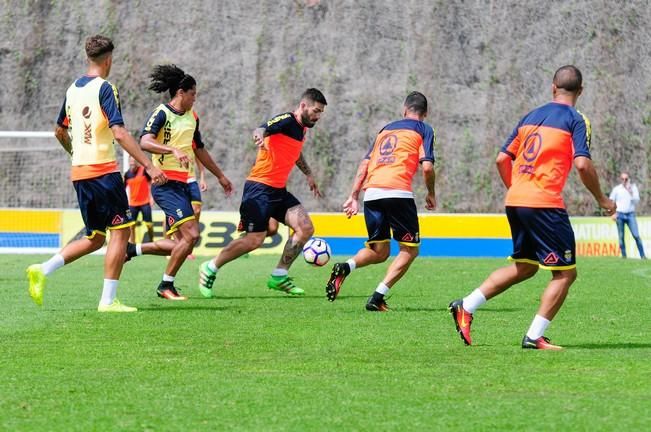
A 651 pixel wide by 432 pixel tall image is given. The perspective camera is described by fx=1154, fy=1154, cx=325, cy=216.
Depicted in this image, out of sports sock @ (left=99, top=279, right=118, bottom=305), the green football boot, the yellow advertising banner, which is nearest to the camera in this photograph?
sports sock @ (left=99, top=279, right=118, bottom=305)

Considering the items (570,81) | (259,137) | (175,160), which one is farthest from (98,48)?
(570,81)

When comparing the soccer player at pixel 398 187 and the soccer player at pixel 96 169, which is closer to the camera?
the soccer player at pixel 96 169

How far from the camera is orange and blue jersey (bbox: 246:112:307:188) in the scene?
13.8m

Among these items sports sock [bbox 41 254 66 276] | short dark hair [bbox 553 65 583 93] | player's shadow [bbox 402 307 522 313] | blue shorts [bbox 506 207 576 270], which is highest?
short dark hair [bbox 553 65 583 93]

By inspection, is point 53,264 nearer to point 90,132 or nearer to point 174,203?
point 90,132

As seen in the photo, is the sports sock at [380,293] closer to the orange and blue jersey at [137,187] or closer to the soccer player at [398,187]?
the soccer player at [398,187]

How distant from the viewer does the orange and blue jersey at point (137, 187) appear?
2403 centimetres

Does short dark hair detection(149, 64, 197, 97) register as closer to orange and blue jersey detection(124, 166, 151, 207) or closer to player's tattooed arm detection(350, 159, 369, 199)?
player's tattooed arm detection(350, 159, 369, 199)

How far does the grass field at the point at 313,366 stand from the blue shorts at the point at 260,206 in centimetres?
91

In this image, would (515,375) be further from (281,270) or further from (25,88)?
(25,88)

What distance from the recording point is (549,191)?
8312 millimetres

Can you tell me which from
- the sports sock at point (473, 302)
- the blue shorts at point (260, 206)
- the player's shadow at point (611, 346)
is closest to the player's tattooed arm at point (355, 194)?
the blue shorts at point (260, 206)

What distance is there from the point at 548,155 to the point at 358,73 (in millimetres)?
30696

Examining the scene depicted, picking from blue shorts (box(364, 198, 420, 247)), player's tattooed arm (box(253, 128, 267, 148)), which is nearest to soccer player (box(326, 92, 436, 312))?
blue shorts (box(364, 198, 420, 247))
